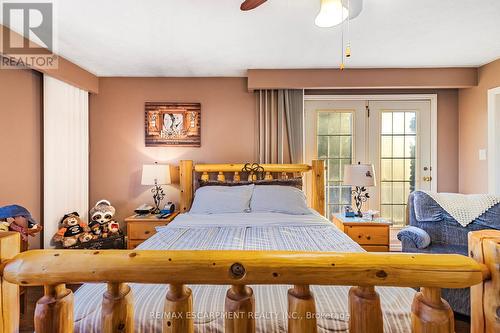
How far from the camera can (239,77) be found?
320cm

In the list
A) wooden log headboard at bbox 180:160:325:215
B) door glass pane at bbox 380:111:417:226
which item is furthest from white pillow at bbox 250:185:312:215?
door glass pane at bbox 380:111:417:226

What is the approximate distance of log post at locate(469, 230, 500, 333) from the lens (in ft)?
1.75

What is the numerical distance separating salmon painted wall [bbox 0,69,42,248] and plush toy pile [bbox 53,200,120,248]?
0.79 ft

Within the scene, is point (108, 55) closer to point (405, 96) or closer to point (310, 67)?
point (310, 67)

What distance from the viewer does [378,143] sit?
10.5 feet

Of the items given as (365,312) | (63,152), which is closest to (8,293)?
(365,312)

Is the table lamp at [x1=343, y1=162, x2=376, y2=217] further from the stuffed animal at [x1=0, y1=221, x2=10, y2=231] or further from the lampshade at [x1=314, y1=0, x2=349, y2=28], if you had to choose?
the stuffed animal at [x1=0, y1=221, x2=10, y2=231]

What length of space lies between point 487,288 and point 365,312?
0.27 metres

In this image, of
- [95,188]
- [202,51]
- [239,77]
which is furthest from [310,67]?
[95,188]

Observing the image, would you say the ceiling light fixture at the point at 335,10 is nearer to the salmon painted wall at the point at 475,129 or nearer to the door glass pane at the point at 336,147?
the door glass pane at the point at 336,147

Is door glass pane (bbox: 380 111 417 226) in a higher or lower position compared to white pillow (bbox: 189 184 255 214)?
higher

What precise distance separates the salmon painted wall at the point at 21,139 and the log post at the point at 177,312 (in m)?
2.65

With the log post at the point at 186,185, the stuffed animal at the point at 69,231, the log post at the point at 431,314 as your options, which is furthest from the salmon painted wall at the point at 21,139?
the log post at the point at 431,314

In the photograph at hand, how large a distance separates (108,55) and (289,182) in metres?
2.32
